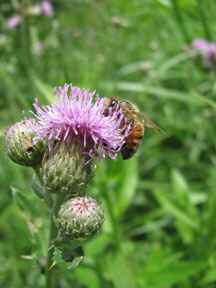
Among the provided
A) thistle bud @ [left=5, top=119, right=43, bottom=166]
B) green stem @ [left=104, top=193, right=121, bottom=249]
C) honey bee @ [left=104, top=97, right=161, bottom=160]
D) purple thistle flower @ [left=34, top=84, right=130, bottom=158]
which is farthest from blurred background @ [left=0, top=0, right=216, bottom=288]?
honey bee @ [left=104, top=97, right=161, bottom=160]

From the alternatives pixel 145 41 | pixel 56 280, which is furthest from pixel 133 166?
pixel 145 41

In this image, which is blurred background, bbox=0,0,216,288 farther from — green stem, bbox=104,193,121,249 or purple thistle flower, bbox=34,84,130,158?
purple thistle flower, bbox=34,84,130,158

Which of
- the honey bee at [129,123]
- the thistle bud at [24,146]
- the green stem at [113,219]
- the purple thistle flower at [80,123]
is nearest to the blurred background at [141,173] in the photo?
the green stem at [113,219]

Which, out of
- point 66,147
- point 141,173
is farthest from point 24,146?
point 141,173

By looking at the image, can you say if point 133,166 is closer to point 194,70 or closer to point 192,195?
point 192,195

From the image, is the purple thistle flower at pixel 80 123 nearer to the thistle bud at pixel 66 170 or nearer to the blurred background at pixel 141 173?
the thistle bud at pixel 66 170

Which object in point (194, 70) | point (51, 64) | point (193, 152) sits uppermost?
point (51, 64)
